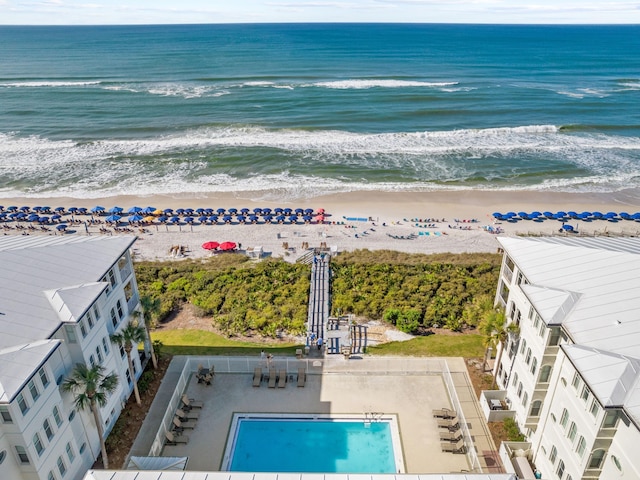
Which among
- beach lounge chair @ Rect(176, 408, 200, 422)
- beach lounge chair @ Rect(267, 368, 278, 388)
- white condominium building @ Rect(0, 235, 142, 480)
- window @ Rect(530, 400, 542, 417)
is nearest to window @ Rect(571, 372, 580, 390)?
window @ Rect(530, 400, 542, 417)

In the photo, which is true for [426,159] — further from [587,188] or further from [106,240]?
[106,240]

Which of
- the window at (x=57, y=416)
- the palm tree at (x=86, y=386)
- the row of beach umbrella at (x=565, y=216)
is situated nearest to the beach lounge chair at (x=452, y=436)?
the palm tree at (x=86, y=386)

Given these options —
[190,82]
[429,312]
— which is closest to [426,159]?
[429,312]

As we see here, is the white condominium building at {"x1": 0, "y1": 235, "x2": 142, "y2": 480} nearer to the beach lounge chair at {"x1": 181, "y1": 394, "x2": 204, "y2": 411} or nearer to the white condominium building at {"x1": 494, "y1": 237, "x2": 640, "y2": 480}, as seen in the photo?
the beach lounge chair at {"x1": 181, "y1": 394, "x2": 204, "y2": 411}

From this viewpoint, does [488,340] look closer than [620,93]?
Yes

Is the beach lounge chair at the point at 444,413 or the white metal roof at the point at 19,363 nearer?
the white metal roof at the point at 19,363

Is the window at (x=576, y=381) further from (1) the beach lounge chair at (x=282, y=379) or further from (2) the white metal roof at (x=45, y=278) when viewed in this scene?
(2) the white metal roof at (x=45, y=278)
